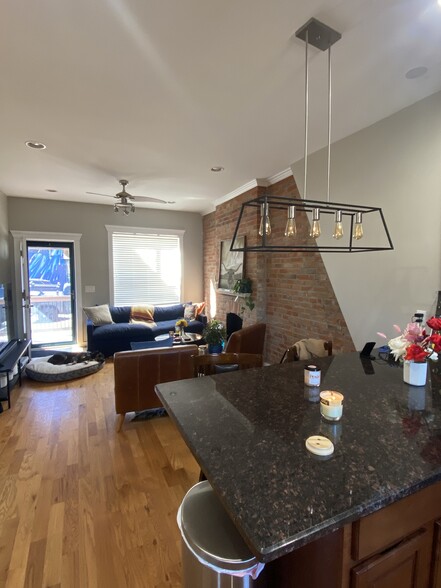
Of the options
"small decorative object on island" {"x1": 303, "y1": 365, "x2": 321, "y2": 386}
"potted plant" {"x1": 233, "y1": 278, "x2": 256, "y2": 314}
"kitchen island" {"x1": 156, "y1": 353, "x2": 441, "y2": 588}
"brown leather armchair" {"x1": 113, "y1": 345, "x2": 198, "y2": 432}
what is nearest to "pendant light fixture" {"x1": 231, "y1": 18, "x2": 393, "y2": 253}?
"small decorative object on island" {"x1": 303, "y1": 365, "x2": 321, "y2": 386}

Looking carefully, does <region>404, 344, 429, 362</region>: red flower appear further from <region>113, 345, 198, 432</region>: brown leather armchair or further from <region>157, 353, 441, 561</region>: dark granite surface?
<region>113, 345, 198, 432</region>: brown leather armchair

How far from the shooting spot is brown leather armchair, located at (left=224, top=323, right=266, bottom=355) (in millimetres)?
3457

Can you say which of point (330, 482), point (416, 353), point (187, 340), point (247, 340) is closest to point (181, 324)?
point (187, 340)

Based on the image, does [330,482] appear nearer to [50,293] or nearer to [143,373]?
[143,373]

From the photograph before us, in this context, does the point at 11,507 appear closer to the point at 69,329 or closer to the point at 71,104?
the point at 71,104

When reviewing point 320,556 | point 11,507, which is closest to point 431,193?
point 320,556

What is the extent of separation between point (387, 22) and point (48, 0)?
1738mm

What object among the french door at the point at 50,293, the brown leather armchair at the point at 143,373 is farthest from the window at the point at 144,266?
the brown leather armchair at the point at 143,373

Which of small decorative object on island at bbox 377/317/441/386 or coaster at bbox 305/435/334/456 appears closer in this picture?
coaster at bbox 305/435/334/456

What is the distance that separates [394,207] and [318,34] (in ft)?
4.65

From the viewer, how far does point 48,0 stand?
4.94ft

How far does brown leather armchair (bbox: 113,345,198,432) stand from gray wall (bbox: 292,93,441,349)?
1733 mm

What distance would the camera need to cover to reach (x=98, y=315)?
5.53 m

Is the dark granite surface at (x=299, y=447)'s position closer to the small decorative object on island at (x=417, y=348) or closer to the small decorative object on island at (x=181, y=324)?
the small decorative object on island at (x=417, y=348)
